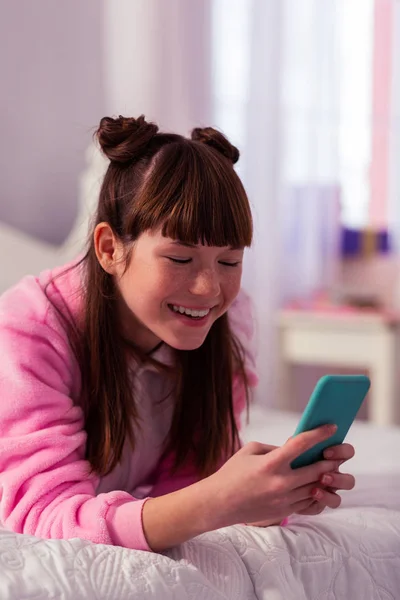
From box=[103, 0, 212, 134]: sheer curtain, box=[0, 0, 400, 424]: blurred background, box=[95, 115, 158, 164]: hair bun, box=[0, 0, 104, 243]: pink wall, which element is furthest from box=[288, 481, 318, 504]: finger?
box=[103, 0, 212, 134]: sheer curtain

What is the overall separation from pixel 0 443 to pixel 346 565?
0.40m

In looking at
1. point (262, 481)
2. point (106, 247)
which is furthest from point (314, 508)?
point (106, 247)

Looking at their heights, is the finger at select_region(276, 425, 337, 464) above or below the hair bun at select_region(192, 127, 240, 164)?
below

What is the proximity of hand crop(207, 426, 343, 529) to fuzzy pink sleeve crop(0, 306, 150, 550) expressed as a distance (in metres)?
0.11

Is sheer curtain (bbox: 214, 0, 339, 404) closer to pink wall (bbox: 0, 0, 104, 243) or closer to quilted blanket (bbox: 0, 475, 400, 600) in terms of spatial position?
pink wall (bbox: 0, 0, 104, 243)

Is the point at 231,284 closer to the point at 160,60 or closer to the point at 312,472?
the point at 312,472

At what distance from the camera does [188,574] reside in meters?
0.75

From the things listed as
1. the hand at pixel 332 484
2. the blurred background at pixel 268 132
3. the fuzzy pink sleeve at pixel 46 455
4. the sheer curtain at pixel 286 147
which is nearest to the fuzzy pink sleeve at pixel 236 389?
the fuzzy pink sleeve at pixel 46 455

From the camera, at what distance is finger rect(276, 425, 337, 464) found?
73 centimetres

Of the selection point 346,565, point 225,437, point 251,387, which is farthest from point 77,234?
point 346,565

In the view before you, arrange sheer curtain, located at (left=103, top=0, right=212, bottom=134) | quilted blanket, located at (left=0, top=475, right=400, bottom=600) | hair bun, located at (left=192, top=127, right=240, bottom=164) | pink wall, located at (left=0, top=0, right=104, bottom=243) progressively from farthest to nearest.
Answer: sheer curtain, located at (left=103, top=0, right=212, bottom=134) < pink wall, located at (left=0, top=0, right=104, bottom=243) < hair bun, located at (left=192, top=127, right=240, bottom=164) < quilted blanket, located at (left=0, top=475, right=400, bottom=600)

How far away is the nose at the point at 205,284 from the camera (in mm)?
905

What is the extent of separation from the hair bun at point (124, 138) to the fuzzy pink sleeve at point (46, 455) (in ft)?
0.74

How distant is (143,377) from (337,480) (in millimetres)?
347
